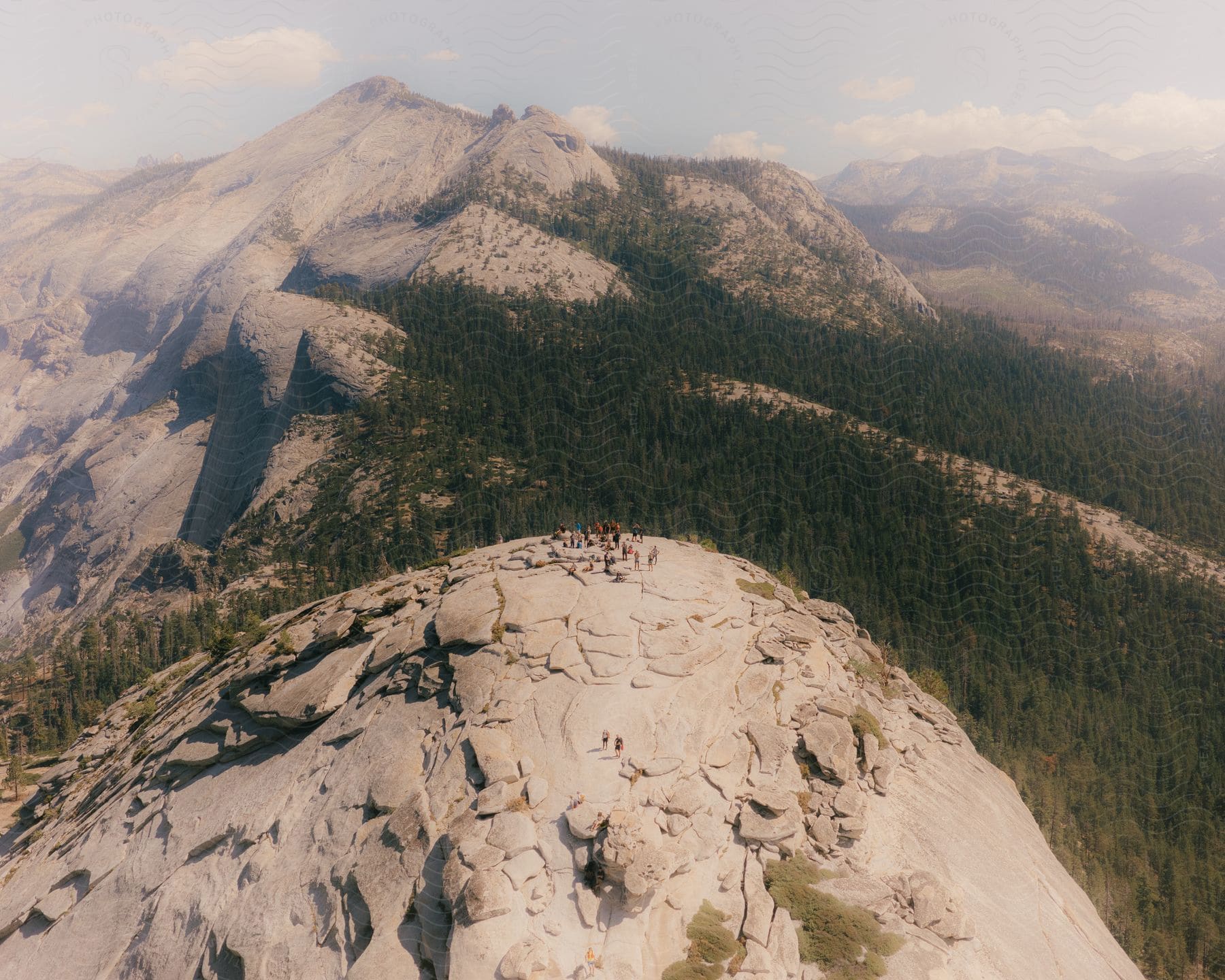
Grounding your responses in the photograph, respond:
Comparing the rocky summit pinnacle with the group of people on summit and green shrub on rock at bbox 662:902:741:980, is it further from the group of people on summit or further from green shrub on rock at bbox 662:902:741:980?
the group of people on summit

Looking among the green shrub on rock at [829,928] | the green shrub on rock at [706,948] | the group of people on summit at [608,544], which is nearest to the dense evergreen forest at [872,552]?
the group of people on summit at [608,544]

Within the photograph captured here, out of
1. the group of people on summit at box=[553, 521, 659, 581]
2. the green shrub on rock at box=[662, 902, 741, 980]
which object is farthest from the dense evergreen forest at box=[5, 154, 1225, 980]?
the green shrub on rock at box=[662, 902, 741, 980]

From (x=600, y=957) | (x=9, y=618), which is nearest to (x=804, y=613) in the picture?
(x=600, y=957)

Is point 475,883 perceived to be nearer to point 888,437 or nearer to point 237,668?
point 237,668

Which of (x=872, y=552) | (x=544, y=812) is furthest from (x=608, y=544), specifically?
(x=872, y=552)

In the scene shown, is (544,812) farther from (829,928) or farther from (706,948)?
(829,928)
